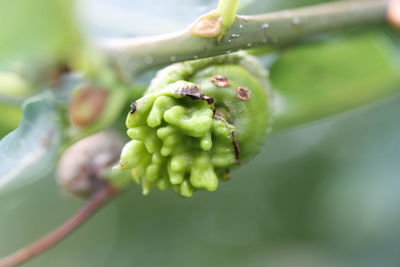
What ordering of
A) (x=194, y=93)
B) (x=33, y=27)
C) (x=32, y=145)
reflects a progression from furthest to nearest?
(x=32, y=145), (x=194, y=93), (x=33, y=27)

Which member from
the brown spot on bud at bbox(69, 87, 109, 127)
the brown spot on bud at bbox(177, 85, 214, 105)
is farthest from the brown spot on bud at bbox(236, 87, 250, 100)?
the brown spot on bud at bbox(69, 87, 109, 127)

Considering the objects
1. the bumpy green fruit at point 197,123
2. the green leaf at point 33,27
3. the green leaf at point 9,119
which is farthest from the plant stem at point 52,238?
the green leaf at point 33,27

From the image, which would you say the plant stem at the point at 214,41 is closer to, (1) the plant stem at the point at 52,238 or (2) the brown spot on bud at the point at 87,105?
(2) the brown spot on bud at the point at 87,105

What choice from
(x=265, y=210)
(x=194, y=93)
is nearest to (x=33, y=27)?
(x=194, y=93)

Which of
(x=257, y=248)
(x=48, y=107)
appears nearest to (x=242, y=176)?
(x=257, y=248)

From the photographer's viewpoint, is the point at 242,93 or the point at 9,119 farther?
the point at 9,119

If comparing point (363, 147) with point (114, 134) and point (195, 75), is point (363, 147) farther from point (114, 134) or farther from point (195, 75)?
point (195, 75)

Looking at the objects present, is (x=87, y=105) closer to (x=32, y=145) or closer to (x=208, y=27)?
(x=32, y=145)
